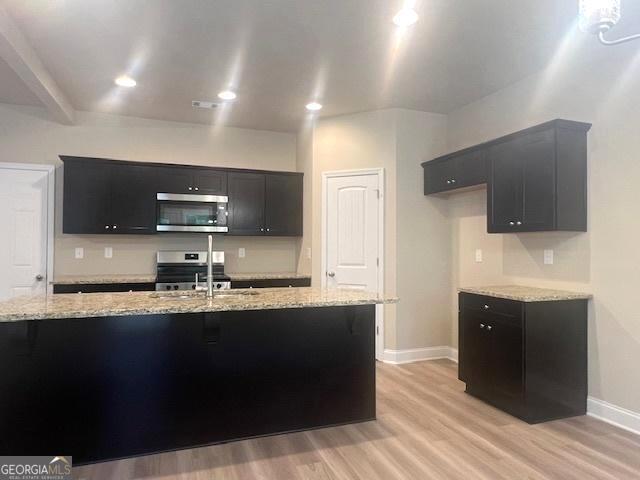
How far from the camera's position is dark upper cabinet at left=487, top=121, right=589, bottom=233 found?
3.04 m

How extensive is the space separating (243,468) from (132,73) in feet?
10.6

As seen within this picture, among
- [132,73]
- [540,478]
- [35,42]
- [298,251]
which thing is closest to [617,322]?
[540,478]

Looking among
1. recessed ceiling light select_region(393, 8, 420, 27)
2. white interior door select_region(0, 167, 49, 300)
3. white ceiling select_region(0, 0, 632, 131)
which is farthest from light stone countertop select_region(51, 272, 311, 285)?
recessed ceiling light select_region(393, 8, 420, 27)

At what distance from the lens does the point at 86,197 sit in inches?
171

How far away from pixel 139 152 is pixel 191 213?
3.20 ft

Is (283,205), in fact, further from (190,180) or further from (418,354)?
(418,354)

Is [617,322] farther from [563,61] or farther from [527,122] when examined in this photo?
[563,61]

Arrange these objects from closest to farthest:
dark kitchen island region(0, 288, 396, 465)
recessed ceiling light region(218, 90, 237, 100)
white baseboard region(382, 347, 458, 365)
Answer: dark kitchen island region(0, 288, 396, 465), recessed ceiling light region(218, 90, 237, 100), white baseboard region(382, 347, 458, 365)

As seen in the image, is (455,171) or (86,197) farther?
(86,197)

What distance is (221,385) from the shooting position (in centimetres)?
258

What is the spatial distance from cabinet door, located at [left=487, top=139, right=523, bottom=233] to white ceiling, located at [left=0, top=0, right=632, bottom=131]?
2.37 ft

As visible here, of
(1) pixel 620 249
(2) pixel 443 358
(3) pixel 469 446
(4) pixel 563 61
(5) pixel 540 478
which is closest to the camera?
(5) pixel 540 478

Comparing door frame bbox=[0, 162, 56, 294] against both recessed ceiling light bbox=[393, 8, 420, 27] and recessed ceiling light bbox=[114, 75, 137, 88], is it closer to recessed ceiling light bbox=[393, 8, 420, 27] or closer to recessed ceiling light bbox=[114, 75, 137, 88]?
recessed ceiling light bbox=[114, 75, 137, 88]

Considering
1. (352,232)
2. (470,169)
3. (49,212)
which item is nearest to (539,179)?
(470,169)
